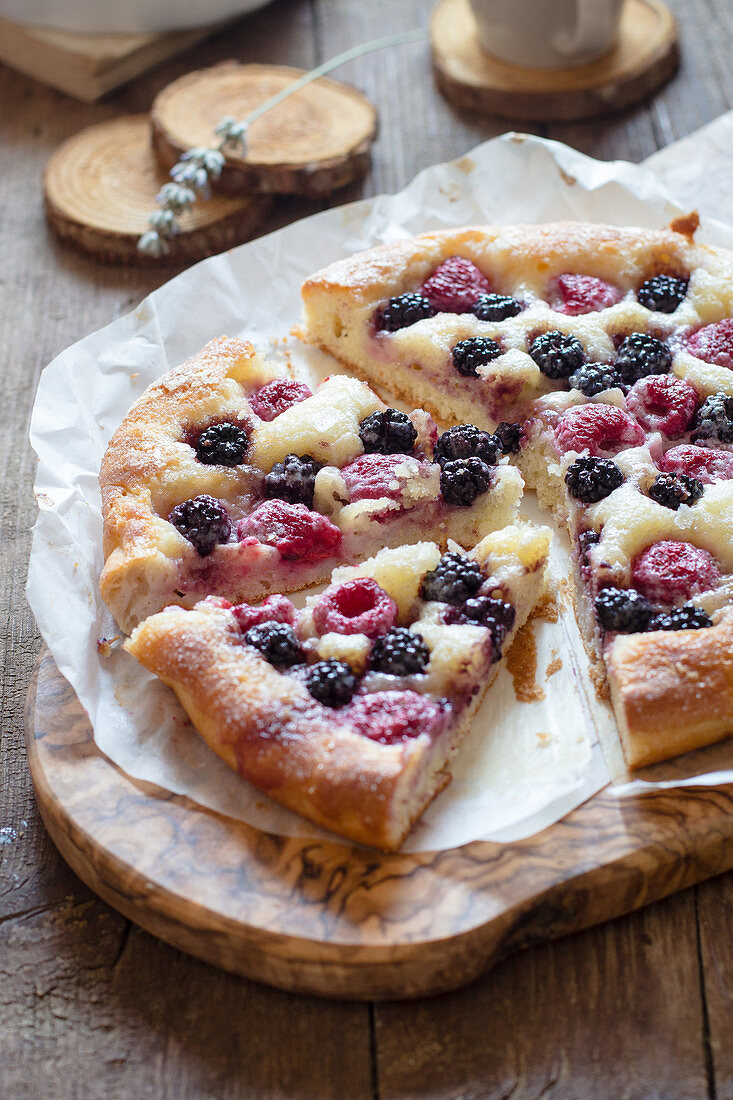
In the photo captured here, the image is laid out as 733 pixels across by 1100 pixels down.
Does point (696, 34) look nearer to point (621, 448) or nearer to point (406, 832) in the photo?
point (621, 448)

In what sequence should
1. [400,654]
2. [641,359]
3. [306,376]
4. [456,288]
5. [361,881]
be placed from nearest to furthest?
[361,881]
[400,654]
[641,359]
[456,288]
[306,376]

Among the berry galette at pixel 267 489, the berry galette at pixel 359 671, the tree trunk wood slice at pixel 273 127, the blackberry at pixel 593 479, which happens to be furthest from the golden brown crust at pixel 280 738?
the tree trunk wood slice at pixel 273 127

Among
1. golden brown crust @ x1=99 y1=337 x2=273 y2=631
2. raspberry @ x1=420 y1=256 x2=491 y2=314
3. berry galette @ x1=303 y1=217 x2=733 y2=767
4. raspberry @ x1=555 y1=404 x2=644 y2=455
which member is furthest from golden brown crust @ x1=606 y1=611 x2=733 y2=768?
raspberry @ x1=420 y1=256 x2=491 y2=314

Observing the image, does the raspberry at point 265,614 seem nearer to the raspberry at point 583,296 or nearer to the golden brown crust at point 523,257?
the golden brown crust at point 523,257

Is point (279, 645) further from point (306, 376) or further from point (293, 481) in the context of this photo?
point (306, 376)

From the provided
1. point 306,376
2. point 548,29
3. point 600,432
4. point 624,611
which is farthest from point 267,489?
point 548,29

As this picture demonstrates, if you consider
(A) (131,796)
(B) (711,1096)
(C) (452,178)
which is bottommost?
(B) (711,1096)

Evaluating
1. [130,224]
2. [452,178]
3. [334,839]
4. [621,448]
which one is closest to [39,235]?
[130,224]
